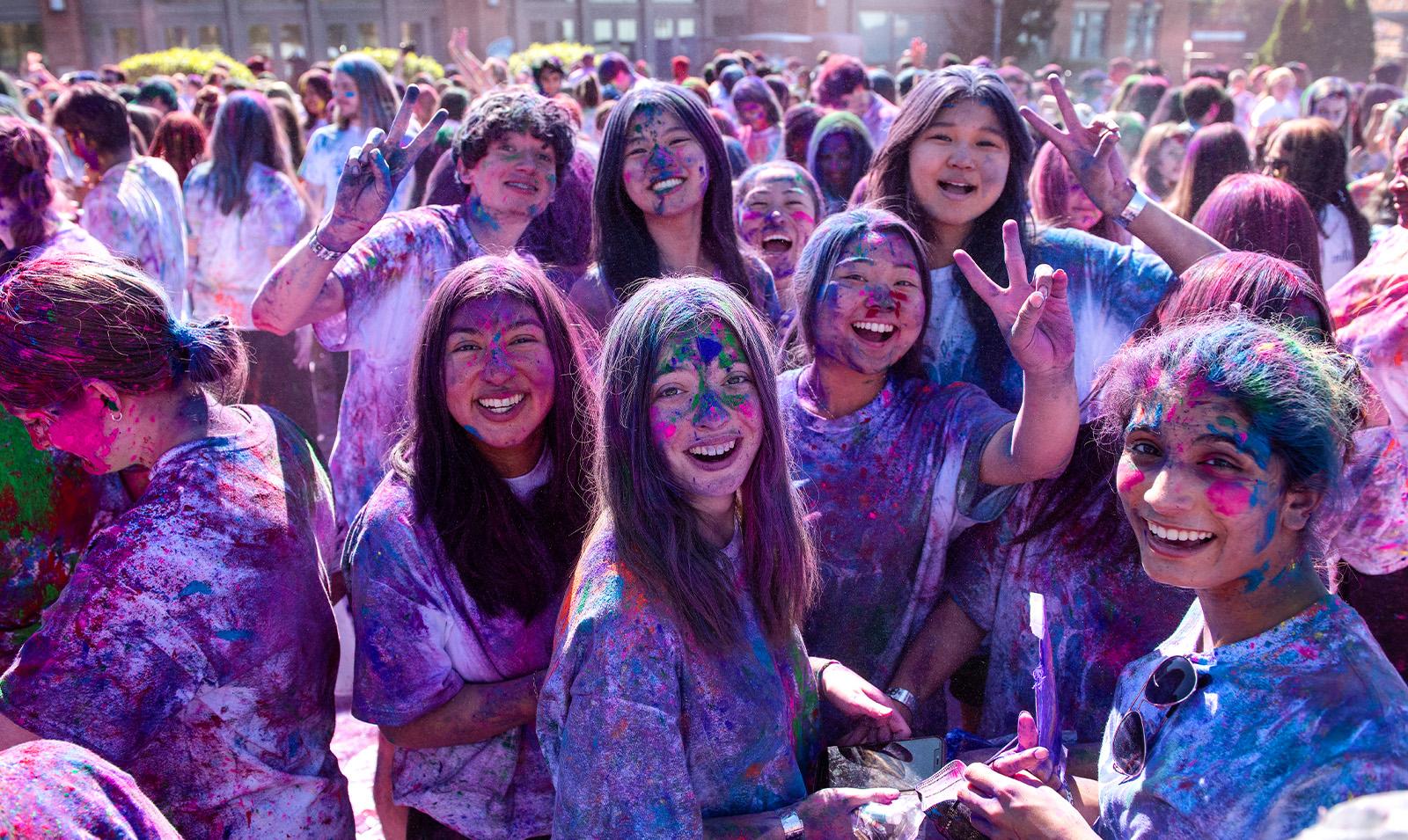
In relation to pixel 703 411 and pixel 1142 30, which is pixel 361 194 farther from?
pixel 1142 30

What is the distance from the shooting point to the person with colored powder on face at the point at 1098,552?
1987 mm

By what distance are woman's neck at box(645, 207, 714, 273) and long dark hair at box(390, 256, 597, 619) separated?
3.22 ft

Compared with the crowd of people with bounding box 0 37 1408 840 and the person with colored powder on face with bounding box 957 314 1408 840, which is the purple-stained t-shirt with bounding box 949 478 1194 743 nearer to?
the crowd of people with bounding box 0 37 1408 840

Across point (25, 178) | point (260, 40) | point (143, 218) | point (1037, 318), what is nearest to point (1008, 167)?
point (1037, 318)

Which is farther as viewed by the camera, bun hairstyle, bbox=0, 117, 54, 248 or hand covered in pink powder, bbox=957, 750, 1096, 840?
bun hairstyle, bbox=0, 117, 54, 248

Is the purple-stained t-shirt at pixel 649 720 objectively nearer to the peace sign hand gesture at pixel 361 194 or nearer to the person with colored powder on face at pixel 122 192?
the peace sign hand gesture at pixel 361 194

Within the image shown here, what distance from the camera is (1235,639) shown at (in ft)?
4.93

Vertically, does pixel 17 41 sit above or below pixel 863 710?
above

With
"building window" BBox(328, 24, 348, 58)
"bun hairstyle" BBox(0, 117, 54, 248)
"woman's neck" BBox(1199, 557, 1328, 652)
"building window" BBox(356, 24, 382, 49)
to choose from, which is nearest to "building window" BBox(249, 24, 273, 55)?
"building window" BBox(328, 24, 348, 58)

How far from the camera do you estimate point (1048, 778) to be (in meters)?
1.70

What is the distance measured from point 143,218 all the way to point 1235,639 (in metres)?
4.70

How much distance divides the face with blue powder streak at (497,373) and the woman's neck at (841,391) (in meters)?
0.65

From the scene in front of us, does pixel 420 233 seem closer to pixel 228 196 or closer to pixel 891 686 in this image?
pixel 891 686

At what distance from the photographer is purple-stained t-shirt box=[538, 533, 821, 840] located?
4.98ft
